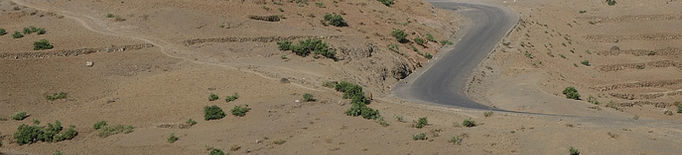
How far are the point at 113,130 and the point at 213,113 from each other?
17.4ft

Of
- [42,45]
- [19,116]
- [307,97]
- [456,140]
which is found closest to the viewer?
[456,140]

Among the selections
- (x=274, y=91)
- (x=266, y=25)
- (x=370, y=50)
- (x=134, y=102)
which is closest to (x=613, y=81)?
(x=370, y=50)

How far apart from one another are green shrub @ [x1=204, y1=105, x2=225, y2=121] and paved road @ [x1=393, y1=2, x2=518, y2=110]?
55.0 feet

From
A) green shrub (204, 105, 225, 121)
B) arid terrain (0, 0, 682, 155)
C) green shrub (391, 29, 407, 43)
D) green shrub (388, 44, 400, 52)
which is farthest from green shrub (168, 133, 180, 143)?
green shrub (391, 29, 407, 43)

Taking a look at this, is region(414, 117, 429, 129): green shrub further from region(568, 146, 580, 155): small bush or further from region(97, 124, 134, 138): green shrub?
region(97, 124, 134, 138): green shrub

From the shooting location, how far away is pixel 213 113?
1644 inches

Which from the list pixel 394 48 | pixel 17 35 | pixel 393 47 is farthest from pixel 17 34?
pixel 394 48

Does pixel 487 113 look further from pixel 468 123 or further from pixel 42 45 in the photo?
pixel 42 45

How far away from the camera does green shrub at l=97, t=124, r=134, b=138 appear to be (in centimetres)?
3946

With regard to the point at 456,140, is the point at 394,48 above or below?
below

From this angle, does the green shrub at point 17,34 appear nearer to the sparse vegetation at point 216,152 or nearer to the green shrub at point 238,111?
the green shrub at point 238,111

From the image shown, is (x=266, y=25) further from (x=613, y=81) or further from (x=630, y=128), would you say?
(x=630, y=128)

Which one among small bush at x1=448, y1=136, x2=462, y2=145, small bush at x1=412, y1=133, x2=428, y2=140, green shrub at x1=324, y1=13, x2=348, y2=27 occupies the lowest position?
small bush at x1=412, y1=133, x2=428, y2=140

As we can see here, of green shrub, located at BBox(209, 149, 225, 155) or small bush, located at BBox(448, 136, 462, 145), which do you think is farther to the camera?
small bush, located at BBox(448, 136, 462, 145)
